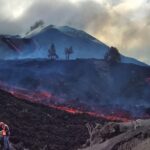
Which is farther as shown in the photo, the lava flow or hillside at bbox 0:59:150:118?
hillside at bbox 0:59:150:118

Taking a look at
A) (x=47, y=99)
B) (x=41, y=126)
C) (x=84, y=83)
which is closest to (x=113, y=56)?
(x=84, y=83)

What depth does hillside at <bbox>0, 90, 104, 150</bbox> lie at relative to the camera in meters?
57.4

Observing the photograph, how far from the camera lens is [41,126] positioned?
7138 centimetres

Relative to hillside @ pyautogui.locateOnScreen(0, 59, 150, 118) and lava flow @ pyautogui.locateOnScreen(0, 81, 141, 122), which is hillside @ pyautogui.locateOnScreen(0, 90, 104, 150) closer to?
lava flow @ pyautogui.locateOnScreen(0, 81, 141, 122)

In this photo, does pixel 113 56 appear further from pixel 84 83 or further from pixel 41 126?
pixel 41 126

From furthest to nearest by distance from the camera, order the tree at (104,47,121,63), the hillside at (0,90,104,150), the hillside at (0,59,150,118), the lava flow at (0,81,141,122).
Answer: the tree at (104,47,121,63), the hillside at (0,59,150,118), the lava flow at (0,81,141,122), the hillside at (0,90,104,150)

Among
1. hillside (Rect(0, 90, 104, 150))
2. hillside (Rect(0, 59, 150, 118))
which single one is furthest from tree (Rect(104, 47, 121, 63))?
hillside (Rect(0, 90, 104, 150))

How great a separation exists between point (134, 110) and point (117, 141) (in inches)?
3220

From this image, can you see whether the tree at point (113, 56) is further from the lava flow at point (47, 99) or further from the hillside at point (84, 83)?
the lava flow at point (47, 99)

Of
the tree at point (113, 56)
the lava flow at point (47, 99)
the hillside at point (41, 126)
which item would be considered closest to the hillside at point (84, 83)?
the lava flow at point (47, 99)

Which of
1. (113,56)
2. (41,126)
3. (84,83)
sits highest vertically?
(113,56)

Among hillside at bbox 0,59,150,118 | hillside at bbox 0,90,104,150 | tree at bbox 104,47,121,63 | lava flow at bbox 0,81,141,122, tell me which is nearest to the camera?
hillside at bbox 0,90,104,150

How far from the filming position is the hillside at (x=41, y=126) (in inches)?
2259

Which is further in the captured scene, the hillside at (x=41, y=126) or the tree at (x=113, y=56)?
the tree at (x=113, y=56)
